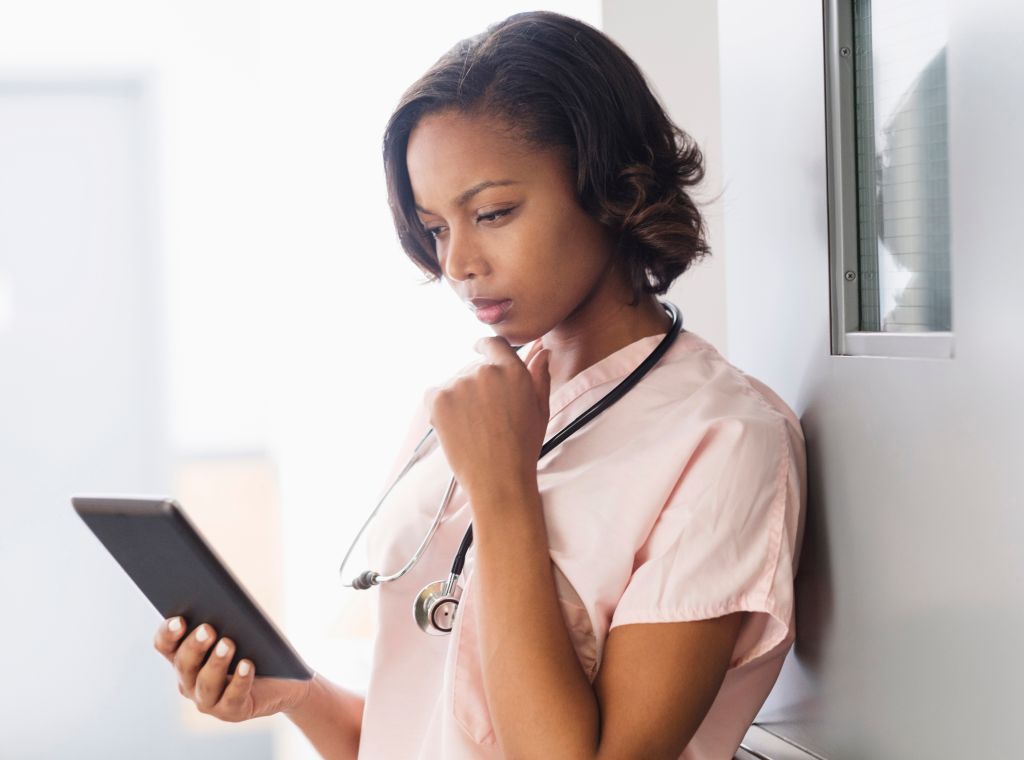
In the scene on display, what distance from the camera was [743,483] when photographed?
886mm

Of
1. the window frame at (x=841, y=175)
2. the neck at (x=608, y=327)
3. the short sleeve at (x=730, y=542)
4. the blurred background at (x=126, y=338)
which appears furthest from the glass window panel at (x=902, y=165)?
the blurred background at (x=126, y=338)

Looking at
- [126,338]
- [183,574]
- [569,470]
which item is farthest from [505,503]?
[126,338]

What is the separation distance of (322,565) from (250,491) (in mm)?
452

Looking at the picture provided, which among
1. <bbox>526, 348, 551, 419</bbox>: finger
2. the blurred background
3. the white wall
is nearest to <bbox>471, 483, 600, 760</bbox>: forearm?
<bbox>526, 348, 551, 419</bbox>: finger

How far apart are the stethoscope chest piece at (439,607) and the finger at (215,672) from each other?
25 centimetres

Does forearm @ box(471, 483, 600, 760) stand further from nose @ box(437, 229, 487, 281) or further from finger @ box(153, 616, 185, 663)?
finger @ box(153, 616, 185, 663)

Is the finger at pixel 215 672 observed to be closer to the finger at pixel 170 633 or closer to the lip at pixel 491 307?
the finger at pixel 170 633

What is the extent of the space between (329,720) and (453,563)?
34 centimetres

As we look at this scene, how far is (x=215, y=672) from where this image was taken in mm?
1098

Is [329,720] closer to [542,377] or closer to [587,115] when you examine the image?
[542,377]

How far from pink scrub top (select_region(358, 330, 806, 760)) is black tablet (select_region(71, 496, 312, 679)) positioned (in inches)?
5.2

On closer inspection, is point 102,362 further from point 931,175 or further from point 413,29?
point 931,175

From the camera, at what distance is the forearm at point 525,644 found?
2.75 feet

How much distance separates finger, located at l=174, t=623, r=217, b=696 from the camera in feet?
3.56
